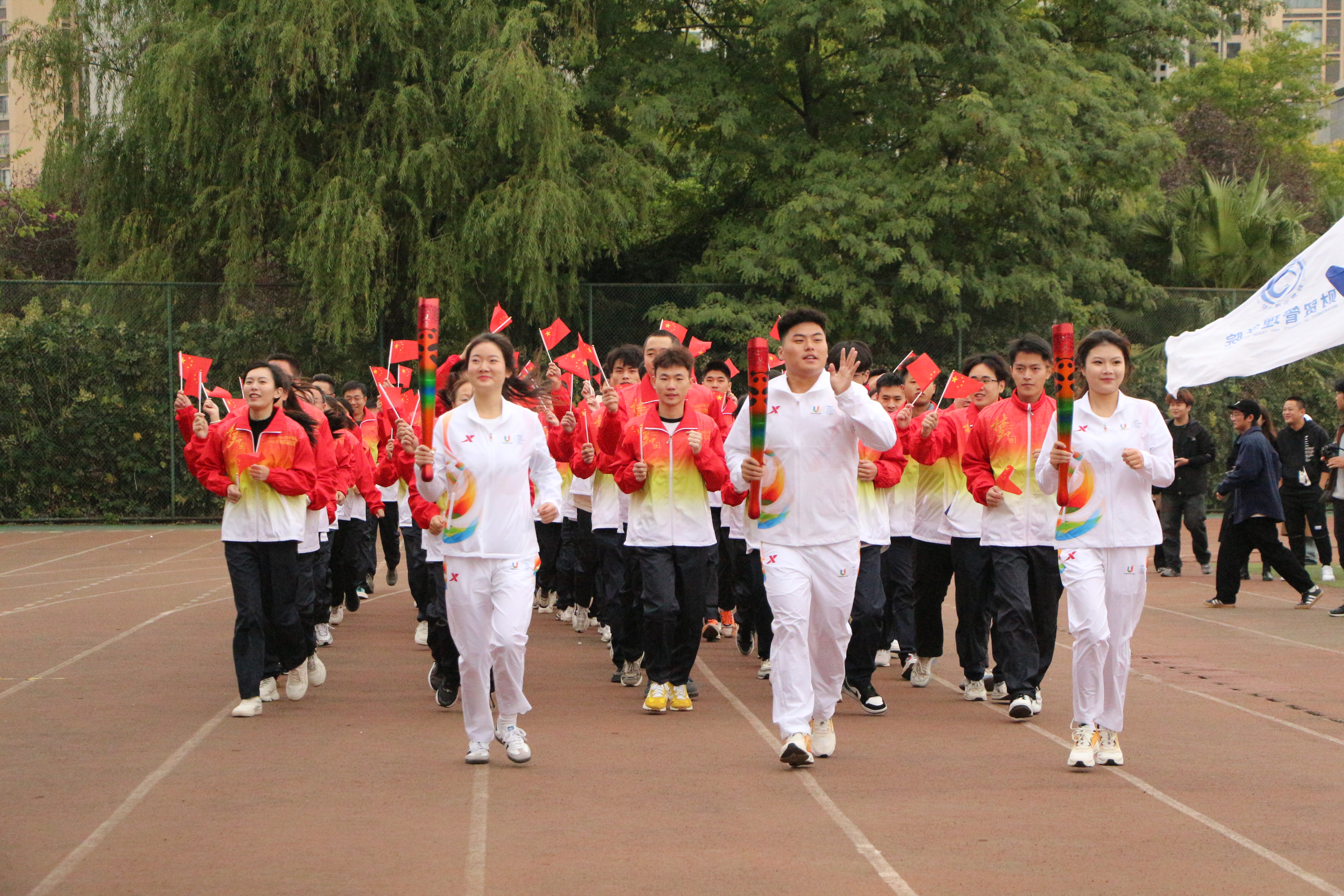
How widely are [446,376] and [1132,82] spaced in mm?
20567

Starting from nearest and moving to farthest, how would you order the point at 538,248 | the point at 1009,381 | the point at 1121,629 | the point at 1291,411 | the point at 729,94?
the point at 1121,629
the point at 1009,381
the point at 1291,411
the point at 538,248
the point at 729,94

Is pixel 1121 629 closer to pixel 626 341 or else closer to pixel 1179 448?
pixel 1179 448

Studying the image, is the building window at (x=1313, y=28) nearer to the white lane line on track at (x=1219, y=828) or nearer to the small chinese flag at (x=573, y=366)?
the small chinese flag at (x=573, y=366)

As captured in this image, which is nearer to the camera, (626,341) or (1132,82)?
(626,341)

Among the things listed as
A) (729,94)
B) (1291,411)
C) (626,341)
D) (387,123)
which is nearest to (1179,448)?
(1291,411)

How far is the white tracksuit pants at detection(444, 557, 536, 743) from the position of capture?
6.50m

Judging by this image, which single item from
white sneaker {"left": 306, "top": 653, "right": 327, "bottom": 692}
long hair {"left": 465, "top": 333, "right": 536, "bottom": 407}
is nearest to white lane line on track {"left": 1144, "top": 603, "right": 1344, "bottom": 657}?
long hair {"left": 465, "top": 333, "right": 536, "bottom": 407}

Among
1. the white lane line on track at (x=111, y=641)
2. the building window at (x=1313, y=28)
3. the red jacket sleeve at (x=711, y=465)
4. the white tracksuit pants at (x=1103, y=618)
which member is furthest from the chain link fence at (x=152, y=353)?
the building window at (x=1313, y=28)

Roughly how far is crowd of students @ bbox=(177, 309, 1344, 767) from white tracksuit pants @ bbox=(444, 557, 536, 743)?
0.04ft

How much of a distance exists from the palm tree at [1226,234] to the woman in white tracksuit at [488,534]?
2140cm

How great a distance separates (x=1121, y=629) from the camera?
6520mm

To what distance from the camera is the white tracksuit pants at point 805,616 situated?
6523 millimetres

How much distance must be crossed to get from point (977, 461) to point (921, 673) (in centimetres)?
166

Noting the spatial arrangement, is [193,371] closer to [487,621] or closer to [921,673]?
[487,621]
